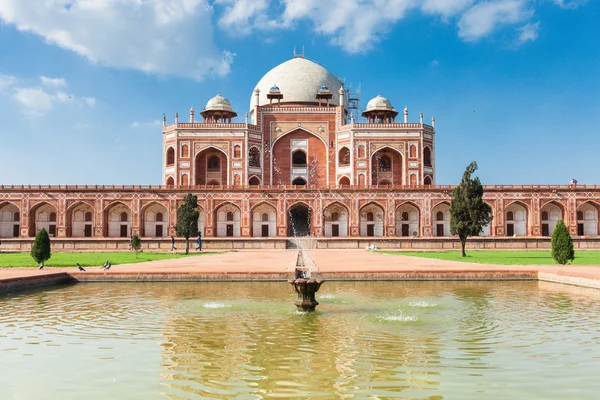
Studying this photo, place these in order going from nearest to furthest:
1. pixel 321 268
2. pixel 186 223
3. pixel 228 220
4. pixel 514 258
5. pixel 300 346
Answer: pixel 300 346
pixel 321 268
pixel 514 258
pixel 186 223
pixel 228 220

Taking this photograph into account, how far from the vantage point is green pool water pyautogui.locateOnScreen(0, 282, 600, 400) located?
4.49m

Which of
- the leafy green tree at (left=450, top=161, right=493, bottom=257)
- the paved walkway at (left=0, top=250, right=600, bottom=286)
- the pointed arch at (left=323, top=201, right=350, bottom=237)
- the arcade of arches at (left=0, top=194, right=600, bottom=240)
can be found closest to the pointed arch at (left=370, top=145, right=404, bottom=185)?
the arcade of arches at (left=0, top=194, right=600, bottom=240)

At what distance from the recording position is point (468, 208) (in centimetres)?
2191

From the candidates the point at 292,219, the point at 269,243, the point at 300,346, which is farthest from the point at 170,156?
the point at 300,346

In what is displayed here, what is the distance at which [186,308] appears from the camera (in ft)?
27.7

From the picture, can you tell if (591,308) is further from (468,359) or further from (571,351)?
(468,359)

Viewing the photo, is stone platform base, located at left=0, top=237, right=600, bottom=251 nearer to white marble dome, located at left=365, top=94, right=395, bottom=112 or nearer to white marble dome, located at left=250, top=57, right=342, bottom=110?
white marble dome, located at left=365, top=94, right=395, bottom=112

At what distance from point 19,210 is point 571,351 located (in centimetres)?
3246

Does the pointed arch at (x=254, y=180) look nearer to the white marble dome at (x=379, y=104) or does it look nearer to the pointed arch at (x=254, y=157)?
the pointed arch at (x=254, y=157)

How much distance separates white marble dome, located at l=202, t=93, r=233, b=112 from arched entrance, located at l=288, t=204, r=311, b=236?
382 inches

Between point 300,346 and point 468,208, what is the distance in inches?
681

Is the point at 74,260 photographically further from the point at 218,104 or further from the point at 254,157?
the point at 218,104

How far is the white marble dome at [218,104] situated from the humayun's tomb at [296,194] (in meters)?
0.08

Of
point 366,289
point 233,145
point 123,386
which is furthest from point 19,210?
point 123,386
